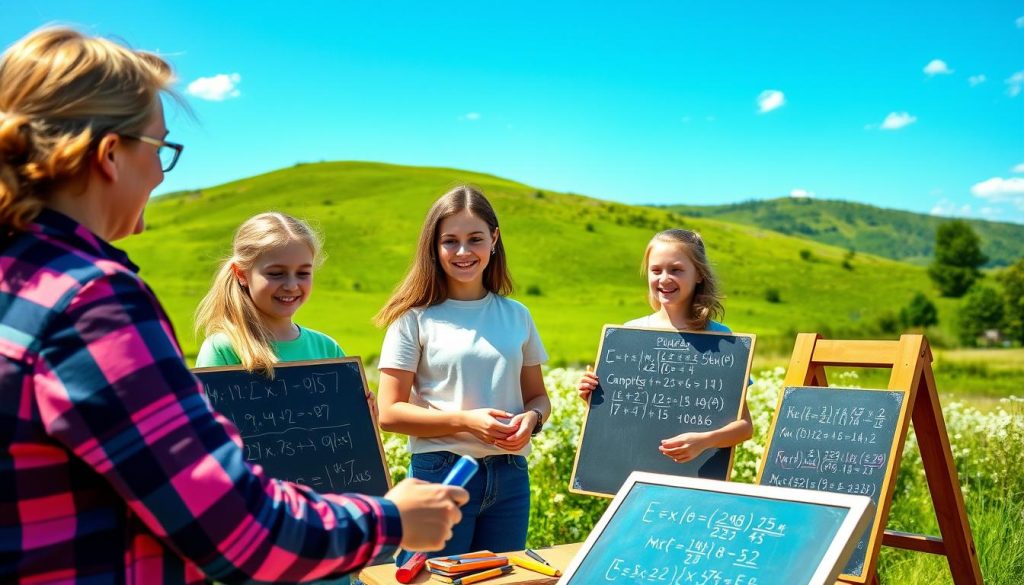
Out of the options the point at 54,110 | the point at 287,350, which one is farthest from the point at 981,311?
the point at 54,110

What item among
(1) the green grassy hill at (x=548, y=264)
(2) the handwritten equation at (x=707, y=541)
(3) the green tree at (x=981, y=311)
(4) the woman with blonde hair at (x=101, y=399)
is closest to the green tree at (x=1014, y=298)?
(3) the green tree at (x=981, y=311)

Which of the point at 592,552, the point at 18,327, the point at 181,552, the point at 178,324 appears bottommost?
the point at 178,324

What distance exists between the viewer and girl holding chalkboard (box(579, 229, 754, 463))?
4.31 meters

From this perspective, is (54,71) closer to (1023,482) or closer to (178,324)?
(1023,482)

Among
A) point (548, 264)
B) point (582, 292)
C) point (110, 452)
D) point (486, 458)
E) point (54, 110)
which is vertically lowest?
point (582, 292)

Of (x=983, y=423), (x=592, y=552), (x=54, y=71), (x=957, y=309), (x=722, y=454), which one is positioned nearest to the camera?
(x=54, y=71)

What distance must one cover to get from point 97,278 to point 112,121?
0.32 meters

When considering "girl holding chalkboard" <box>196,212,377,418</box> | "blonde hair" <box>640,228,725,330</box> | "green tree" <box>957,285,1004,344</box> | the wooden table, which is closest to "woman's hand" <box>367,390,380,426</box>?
"girl holding chalkboard" <box>196,212,377,418</box>

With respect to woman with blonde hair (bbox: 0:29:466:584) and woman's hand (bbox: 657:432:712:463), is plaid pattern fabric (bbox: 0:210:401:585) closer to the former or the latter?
woman with blonde hair (bbox: 0:29:466:584)

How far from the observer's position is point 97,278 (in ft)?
4.56

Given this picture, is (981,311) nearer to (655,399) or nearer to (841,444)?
(655,399)

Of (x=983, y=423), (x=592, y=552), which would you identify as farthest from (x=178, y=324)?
(x=592, y=552)

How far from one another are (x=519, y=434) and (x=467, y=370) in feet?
1.31

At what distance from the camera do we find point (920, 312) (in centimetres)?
4706
